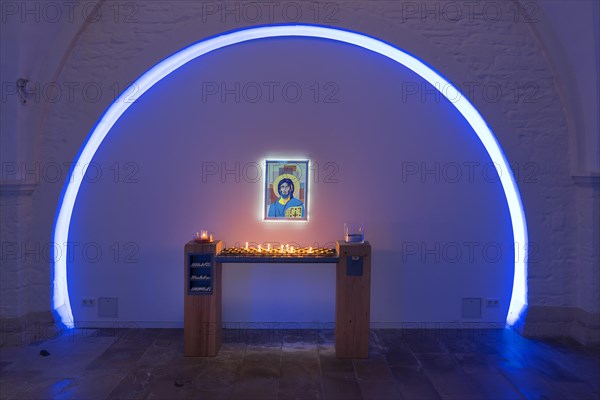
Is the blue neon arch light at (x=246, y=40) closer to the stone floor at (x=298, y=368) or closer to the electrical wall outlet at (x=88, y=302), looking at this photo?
the electrical wall outlet at (x=88, y=302)

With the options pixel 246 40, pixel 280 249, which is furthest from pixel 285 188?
pixel 246 40

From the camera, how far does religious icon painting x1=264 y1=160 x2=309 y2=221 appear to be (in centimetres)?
605

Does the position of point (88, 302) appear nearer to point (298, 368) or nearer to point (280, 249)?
point (280, 249)

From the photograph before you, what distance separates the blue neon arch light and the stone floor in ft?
1.81

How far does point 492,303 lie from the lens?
617 cm

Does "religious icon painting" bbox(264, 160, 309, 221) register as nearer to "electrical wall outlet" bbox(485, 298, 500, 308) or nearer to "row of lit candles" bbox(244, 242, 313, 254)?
"row of lit candles" bbox(244, 242, 313, 254)

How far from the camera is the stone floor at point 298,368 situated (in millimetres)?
4512

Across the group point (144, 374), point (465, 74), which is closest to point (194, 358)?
point (144, 374)

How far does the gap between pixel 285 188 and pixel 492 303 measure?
8.56ft

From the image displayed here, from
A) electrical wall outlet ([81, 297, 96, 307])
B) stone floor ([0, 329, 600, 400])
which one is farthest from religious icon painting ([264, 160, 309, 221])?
electrical wall outlet ([81, 297, 96, 307])

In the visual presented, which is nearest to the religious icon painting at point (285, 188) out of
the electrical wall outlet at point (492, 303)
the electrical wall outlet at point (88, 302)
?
the electrical wall outlet at point (88, 302)

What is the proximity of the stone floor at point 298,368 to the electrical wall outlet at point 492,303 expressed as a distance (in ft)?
0.92

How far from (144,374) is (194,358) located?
554 millimetres

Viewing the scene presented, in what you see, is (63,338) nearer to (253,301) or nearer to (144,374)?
(144,374)
